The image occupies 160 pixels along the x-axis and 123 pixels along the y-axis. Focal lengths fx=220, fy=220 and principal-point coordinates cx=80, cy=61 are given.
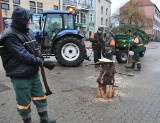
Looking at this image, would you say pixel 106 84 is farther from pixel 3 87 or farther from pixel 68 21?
pixel 68 21

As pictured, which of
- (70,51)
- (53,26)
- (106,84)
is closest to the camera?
(106,84)

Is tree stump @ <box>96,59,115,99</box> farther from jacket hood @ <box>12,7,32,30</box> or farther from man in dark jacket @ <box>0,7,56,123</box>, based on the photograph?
jacket hood @ <box>12,7,32,30</box>

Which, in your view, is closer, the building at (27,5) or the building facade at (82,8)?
the building at (27,5)

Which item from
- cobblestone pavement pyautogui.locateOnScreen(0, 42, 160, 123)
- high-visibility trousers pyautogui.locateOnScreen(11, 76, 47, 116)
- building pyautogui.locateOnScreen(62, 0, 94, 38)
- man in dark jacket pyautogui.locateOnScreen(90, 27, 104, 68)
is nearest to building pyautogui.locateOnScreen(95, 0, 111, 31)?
building pyautogui.locateOnScreen(62, 0, 94, 38)

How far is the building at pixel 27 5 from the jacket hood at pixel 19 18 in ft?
62.7

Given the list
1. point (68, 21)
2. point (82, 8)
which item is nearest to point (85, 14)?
point (82, 8)

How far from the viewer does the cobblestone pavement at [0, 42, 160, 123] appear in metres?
4.06

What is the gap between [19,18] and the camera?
3.05 m

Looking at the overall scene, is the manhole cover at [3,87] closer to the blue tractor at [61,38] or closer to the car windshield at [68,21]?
the blue tractor at [61,38]

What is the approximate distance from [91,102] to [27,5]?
2476cm

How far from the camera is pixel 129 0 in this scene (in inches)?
1517

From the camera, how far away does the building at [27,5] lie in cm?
2467

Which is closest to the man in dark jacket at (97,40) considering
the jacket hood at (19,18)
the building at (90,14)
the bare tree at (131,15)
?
the jacket hood at (19,18)

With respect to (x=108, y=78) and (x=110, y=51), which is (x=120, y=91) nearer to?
(x=108, y=78)
